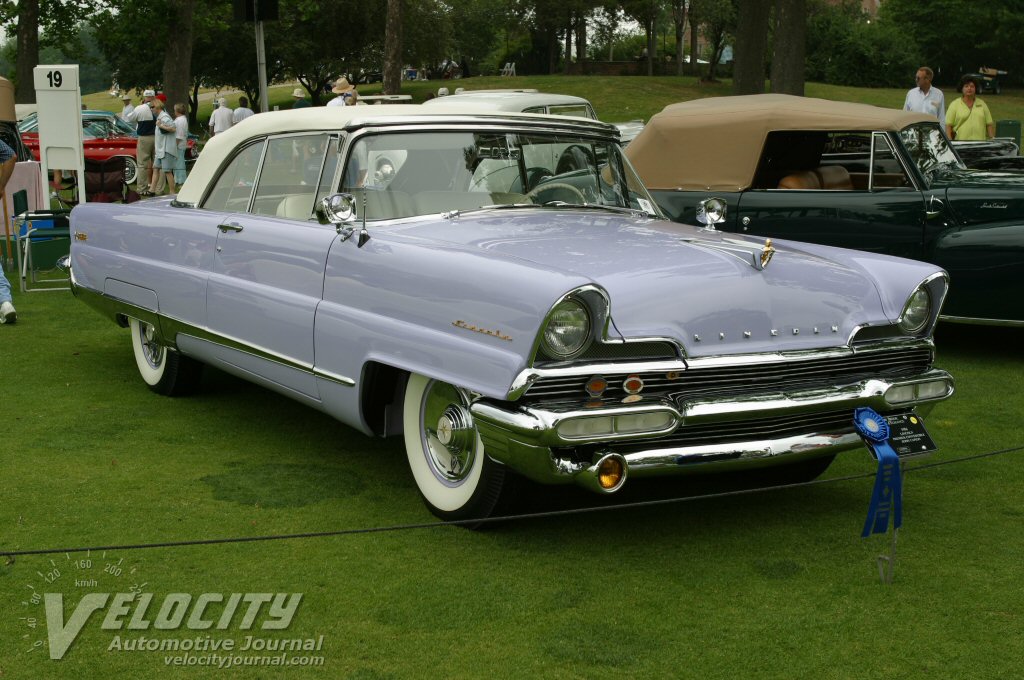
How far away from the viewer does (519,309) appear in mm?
3771

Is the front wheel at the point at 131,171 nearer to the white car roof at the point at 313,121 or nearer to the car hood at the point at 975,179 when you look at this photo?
the white car roof at the point at 313,121

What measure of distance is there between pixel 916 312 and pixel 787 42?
60.0ft

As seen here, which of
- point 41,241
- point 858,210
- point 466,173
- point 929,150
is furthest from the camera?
point 41,241

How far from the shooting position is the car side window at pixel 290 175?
5.23 metres

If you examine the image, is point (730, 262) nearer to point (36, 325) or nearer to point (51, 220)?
point (36, 325)

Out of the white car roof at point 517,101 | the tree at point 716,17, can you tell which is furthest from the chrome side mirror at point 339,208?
the tree at point 716,17

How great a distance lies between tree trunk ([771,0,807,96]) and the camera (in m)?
21.6

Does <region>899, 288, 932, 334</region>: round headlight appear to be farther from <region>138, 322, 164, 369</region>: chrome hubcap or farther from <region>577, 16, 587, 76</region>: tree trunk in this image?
<region>577, 16, 587, 76</region>: tree trunk

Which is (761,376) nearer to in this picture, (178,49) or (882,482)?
(882,482)

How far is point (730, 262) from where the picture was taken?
4.29 m

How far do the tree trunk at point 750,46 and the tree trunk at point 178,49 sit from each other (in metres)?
15.6

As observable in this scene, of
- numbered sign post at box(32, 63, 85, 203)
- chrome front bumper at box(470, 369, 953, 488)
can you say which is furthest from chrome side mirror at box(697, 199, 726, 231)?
numbered sign post at box(32, 63, 85, 203)

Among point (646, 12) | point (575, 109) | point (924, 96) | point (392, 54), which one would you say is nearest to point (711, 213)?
point (575, 109)

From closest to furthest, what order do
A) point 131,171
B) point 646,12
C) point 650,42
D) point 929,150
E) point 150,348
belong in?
point 150,348 → point 929,150 → point 131,171 → point 646,12 → point 650,42
